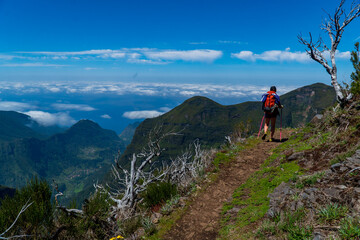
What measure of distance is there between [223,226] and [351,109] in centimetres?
838

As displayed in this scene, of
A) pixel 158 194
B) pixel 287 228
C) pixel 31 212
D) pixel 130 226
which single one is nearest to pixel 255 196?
pixel 287 228

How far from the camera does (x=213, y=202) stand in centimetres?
759

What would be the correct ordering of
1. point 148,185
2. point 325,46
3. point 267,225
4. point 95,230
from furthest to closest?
point 325,46
point 148,185
point 95,230
point 267,225

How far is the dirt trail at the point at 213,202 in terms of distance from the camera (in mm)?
6051

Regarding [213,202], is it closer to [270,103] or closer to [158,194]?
[158,194]

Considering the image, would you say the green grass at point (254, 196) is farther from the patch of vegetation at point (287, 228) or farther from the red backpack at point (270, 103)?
the red backpack at point (270, 103)

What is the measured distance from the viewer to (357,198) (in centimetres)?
393

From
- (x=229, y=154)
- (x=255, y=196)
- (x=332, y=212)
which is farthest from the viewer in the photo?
(x=229, y=154)

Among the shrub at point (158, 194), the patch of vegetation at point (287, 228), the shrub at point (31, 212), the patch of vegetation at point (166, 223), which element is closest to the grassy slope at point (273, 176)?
the patch of vegetation at point (287, 228)

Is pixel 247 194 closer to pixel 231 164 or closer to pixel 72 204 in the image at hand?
pixel 231 164

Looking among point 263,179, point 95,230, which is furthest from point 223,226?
point 95,230

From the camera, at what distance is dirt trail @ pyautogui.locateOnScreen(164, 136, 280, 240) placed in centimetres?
605

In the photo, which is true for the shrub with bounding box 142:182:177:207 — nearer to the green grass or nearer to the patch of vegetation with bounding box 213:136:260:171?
the green grass

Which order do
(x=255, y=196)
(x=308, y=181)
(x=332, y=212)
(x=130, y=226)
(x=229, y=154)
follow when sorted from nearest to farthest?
(x=332, y=212), (x=308, y=181), (x=130, y=226), (x=255, y=196), (x=229, y=154)
